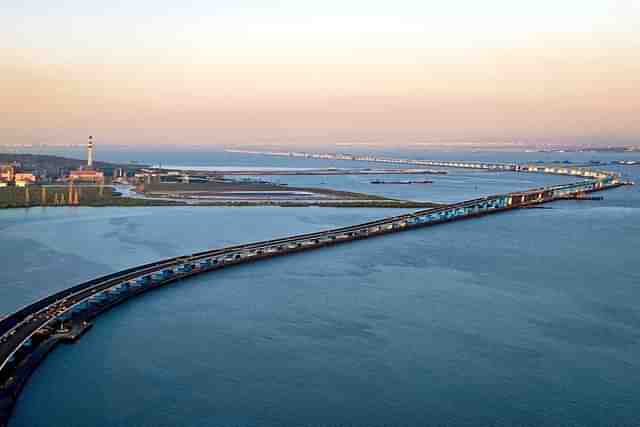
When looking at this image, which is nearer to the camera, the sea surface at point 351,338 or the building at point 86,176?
the sea surface at point 351,338

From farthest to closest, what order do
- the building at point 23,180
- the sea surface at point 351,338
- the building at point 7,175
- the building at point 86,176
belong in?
the building at point 86,176
the building at point 7,175
the building at point 23,180
the sea surface at point 351,338

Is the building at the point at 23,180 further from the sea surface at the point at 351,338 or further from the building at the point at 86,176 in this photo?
the sea surface at the point at 351,338

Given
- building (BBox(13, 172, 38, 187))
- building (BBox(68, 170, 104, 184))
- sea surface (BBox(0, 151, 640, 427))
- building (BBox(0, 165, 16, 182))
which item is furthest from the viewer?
building (BBox(68, 170, 104, 184))

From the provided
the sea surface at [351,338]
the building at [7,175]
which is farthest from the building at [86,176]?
the sea surface at [351,338]

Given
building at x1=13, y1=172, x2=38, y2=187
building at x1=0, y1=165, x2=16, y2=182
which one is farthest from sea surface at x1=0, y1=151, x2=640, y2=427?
building at x1=0, y1=165, x2=16, y2=182

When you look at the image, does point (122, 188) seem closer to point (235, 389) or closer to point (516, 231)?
point (516, 231)

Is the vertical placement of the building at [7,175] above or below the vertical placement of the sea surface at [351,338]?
above

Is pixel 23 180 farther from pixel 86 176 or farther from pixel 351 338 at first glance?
pixel 351 338

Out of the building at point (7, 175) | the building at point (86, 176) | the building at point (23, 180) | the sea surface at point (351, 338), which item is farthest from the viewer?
the building at point (86, 176)

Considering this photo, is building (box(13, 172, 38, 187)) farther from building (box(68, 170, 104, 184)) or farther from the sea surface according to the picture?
the sea surface

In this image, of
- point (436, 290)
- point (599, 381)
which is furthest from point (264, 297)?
point (599, 381)
